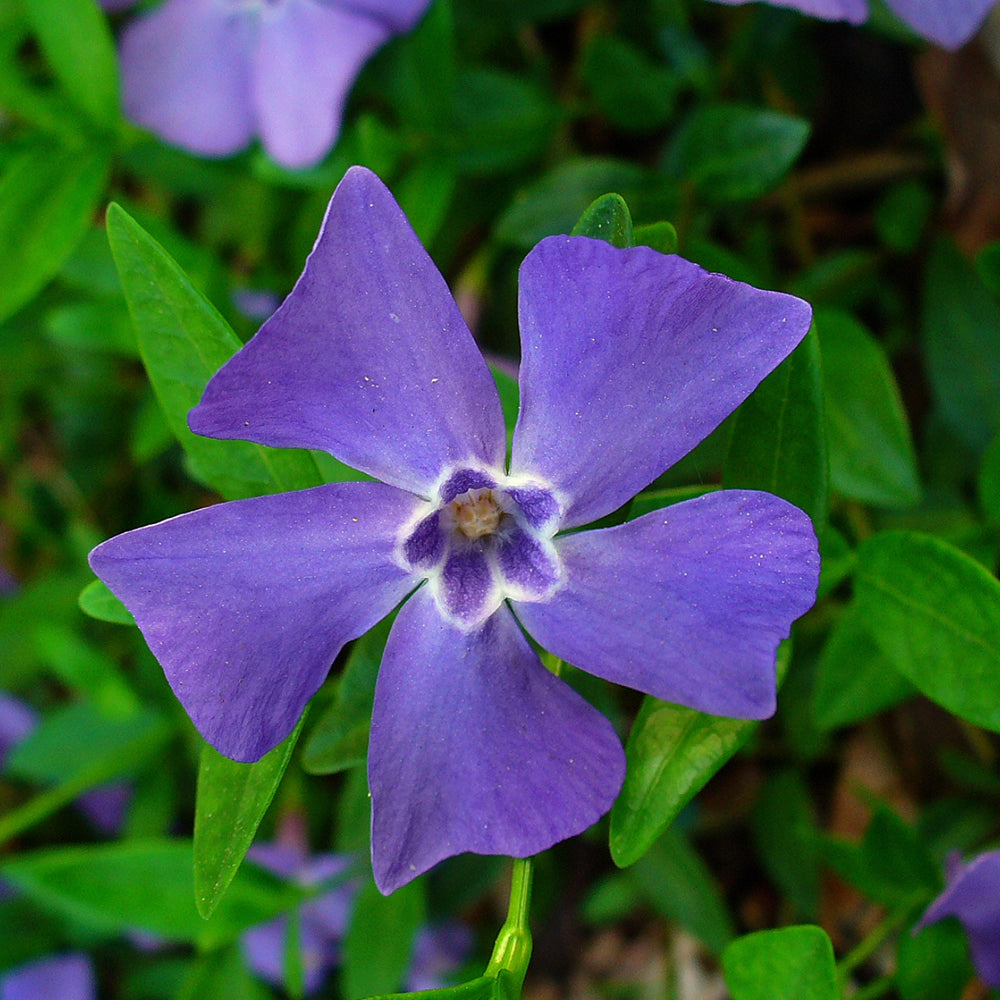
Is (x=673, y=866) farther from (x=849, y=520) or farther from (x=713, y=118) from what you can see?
(x=713, y=118)

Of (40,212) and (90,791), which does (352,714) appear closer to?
(40,212)

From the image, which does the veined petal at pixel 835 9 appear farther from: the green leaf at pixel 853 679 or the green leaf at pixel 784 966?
the green leaf at pixel 784 966

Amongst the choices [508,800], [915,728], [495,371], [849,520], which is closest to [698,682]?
[508,800]

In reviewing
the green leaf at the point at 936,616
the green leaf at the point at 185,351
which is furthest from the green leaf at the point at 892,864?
the green leaf at the point at 185,351

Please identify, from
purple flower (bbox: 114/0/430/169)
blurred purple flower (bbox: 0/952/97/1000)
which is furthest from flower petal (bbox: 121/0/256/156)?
blurred purple flower (bbox: 0/952/97/1000)

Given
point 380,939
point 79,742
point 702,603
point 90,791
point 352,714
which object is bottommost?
point 90,791

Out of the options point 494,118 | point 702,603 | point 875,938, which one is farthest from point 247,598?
point 494,118
